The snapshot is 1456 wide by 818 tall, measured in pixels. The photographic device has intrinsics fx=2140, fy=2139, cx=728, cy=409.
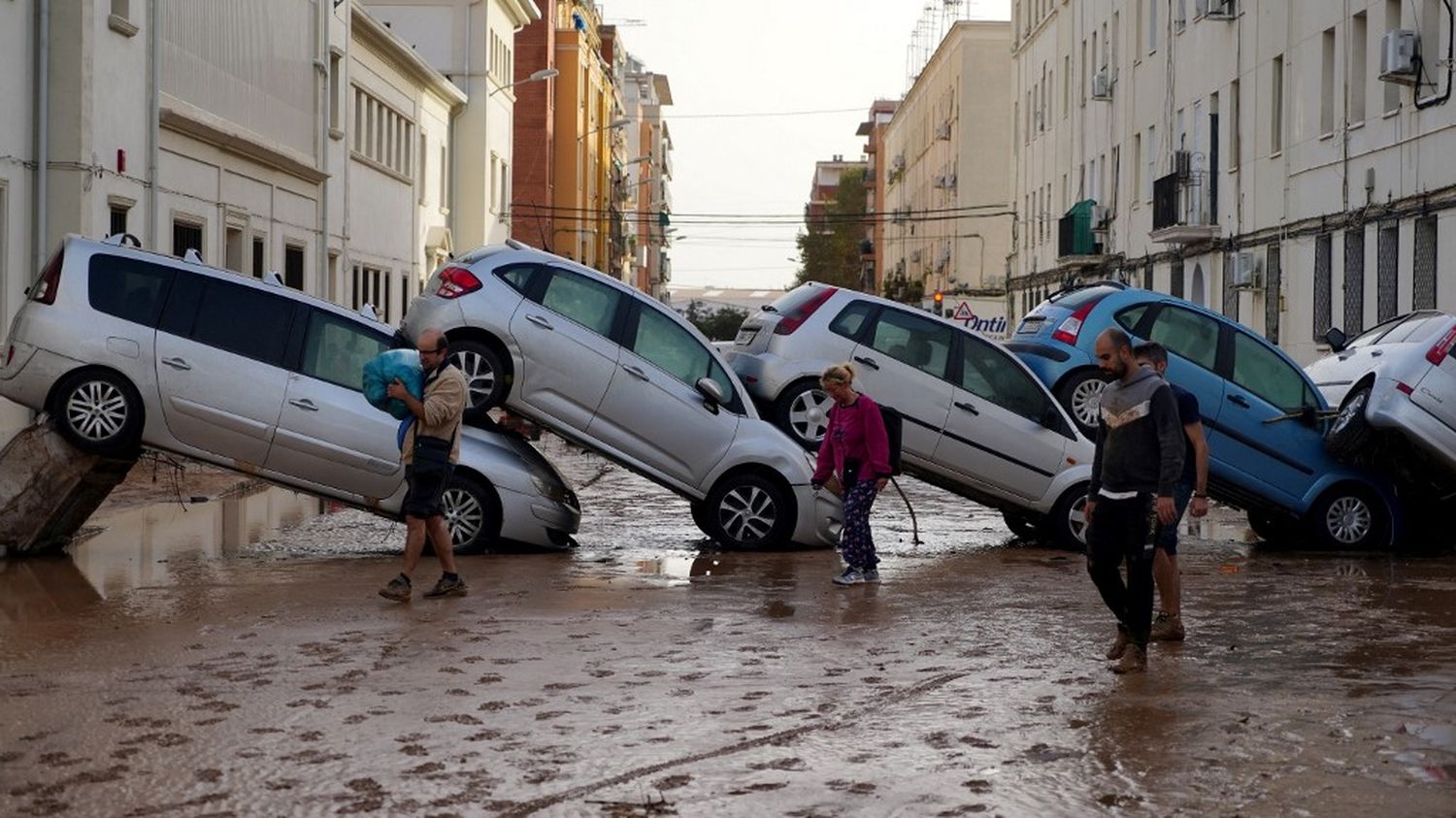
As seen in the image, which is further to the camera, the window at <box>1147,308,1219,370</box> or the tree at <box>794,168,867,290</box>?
the tree at <box>794,168,867,290</box>

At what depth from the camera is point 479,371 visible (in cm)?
1542

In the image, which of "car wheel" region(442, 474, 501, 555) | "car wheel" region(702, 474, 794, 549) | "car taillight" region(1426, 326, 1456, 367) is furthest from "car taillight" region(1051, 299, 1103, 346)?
"car wheel" region(442, 474, 501, 555)

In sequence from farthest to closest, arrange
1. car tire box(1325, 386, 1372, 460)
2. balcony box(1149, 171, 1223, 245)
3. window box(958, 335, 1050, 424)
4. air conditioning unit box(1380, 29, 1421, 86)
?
balcony box(1149, 171, 1223, 245) → air conditioning unit box(1380, 29, 1421, 86) → car tire box(1325, 386, 1372, 460) → window box(958, 335, 1050, 424)

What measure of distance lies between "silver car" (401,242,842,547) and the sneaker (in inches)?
113

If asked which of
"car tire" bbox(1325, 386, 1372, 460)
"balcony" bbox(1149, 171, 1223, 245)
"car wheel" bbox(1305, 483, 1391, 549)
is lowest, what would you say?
"car wheel" bbox(1305, 483, 1391, 549)

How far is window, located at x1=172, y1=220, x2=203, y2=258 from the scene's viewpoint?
28564 millimetres

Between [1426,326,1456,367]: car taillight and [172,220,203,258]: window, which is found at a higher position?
[172,220,203,258]: window

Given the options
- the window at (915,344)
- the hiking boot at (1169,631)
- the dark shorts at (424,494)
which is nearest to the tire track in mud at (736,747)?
the hiking boot at (1169,631)

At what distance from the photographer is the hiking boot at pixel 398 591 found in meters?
12.4

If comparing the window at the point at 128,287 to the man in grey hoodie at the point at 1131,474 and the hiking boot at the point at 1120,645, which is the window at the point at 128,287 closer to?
the man in grey hoodie at the point at 1131,474

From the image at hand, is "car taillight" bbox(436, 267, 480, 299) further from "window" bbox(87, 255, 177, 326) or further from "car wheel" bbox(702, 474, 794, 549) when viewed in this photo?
"car wheel" bbox(702, 474, 794, 549)

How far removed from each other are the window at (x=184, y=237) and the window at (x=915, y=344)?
14.2 meters

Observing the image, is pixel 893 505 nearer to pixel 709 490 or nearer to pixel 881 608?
pixel 709 490

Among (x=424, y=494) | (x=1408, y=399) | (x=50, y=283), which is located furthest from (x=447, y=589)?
(x=1408, y=399)
